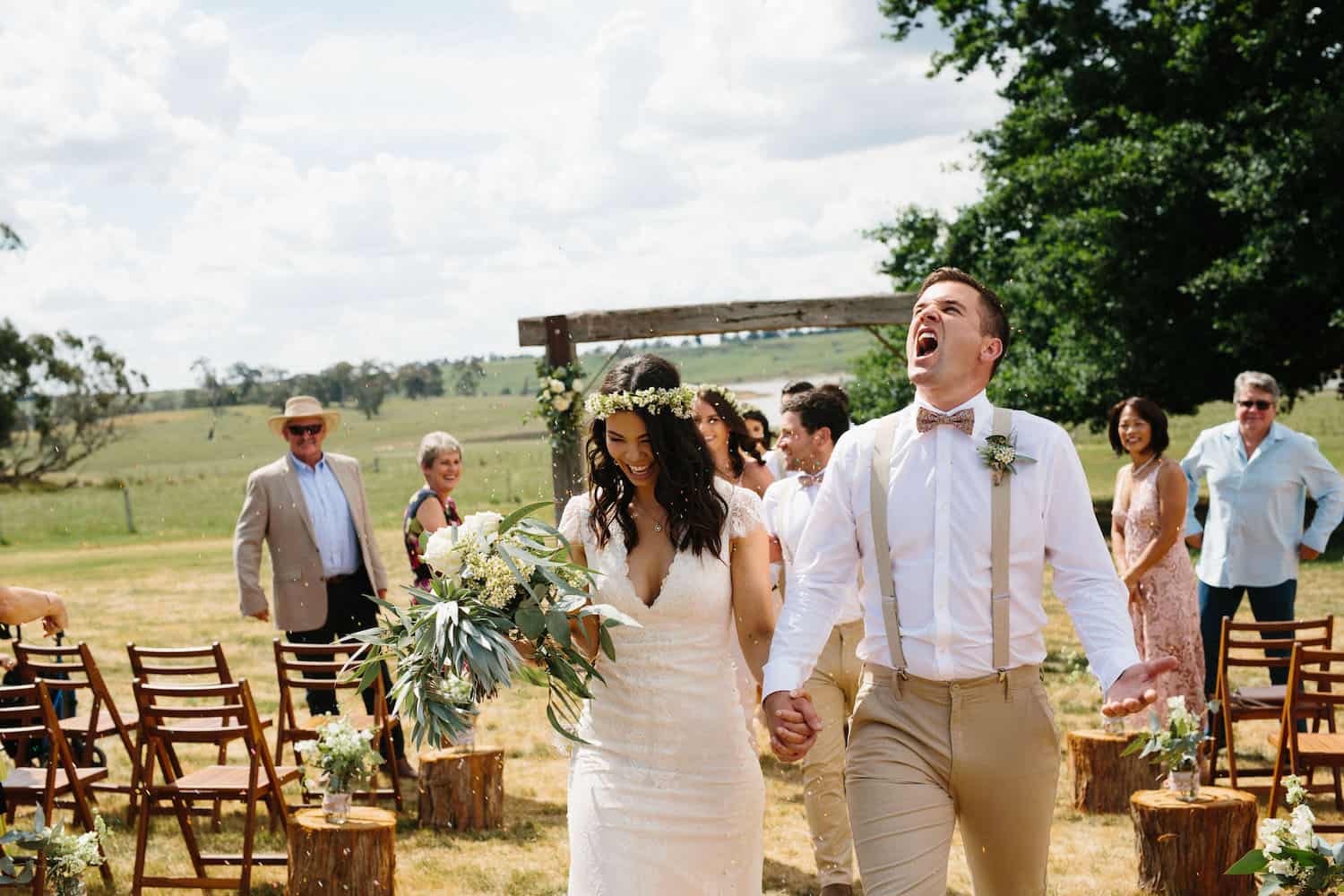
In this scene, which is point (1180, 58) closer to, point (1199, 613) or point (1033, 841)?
point (1199, 613)

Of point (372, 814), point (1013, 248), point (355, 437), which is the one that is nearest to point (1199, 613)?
point (372, 814)

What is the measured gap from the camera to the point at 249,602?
8445 mm

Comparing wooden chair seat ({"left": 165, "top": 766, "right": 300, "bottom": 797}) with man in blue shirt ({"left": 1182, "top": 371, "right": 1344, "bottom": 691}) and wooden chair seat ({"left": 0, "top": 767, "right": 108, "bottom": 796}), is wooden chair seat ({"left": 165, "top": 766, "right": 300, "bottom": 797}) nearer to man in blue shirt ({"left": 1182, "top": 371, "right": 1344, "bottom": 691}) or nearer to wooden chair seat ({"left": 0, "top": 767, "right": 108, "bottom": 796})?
wooden chair seat ({"left": 0, "top": 767, "right": 108, "bottom": 796})

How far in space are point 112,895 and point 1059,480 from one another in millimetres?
4927

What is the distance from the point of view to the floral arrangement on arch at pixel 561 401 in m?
10.7

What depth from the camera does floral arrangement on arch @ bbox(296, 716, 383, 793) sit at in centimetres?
577

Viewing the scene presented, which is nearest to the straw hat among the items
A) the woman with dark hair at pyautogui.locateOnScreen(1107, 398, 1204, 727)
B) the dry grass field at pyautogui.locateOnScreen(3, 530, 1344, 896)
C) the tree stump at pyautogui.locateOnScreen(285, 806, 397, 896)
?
the dry grass field at pyautogui.locateOnScreen(3, 530, 1344, 896)

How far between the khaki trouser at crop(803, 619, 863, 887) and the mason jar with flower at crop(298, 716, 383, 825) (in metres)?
1.90

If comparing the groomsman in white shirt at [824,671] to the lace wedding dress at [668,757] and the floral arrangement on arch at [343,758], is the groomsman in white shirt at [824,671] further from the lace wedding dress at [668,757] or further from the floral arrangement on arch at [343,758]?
the floral arrangement on arch at [343,758]

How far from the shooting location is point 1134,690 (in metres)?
3.22

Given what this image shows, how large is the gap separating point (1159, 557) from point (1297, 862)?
3951 mm

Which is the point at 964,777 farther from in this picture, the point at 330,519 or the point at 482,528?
the point at 330,519

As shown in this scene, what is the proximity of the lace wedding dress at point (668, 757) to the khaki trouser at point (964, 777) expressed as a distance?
810mm

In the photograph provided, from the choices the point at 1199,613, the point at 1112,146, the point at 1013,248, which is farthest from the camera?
the point at 1013,248
